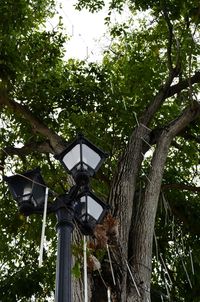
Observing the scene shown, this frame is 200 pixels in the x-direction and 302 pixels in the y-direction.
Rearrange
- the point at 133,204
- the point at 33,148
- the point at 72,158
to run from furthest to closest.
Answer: the point at 33,148
the point at 133,204
the point at 72,158

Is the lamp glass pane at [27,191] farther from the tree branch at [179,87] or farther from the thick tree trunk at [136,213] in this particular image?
the tree branch at [179,87]

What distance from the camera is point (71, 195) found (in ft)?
10.6

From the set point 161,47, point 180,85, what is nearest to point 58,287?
point 180,85

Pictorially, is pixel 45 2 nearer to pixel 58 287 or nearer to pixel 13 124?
pixel 13 124

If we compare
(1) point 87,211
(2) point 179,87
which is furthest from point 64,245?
(2) point 179,87

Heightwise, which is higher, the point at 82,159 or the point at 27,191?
the point at 82,159

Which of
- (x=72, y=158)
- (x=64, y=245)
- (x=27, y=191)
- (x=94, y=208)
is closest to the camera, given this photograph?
(x=64, y=245)

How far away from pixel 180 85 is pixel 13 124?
8.28 ft

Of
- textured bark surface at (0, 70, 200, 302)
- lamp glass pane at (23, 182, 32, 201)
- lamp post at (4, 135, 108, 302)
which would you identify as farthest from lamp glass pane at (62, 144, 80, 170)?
textured bark surface at (0, 70, 200, 302)

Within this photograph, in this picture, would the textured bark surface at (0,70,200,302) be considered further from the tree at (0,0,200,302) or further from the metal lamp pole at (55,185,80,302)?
the metal lamp pole at (55,185,80,302)

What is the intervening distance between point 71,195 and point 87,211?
0.15m

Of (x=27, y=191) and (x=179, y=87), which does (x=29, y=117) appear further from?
(x=27, y=191)

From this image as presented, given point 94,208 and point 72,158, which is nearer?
point 94,208

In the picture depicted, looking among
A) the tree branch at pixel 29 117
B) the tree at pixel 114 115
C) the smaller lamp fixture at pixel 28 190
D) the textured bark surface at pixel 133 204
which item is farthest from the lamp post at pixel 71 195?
the tree branch at pixel 29 117
